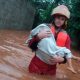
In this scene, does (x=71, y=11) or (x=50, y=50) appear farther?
(x=71, y=11)

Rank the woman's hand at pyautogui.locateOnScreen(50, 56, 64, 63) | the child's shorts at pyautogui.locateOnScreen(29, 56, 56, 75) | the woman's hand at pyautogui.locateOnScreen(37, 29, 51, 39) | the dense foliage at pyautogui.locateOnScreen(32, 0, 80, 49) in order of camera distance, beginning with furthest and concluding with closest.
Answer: the dense foliage at pyautogui.locateOnScreen(32, 0, 80, 49) → the child's shorts at pyautogui.locateOnScreen(29, 56, 56, 75) → the woman's hand at pyautogui.locateOnScreen(37, 29, 51, 39) → the woman's hand at pyautogui.locateOnScreen(50, 56, 64, 63)

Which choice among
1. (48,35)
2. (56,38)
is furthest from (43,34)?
(56,38)

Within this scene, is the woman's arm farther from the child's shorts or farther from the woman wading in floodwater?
the child's shorts

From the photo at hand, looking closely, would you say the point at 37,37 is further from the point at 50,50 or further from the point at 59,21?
the point at 59,21

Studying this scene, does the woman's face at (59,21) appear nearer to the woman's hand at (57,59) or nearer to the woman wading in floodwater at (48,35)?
the woman wading in floodwater at (48,35)

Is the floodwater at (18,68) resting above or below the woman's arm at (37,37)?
below

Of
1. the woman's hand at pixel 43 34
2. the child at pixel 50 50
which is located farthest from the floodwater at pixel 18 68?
the woman's hand at pixel 43 34

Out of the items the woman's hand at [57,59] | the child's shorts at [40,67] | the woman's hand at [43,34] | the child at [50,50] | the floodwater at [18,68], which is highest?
the woman's hand at [43,34]

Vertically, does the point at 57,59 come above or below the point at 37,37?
below

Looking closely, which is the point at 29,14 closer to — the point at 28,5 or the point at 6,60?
the point at 28,5

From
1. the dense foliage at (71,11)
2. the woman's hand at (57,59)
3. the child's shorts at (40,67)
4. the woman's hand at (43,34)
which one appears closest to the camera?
the woman's hand at (57,59)

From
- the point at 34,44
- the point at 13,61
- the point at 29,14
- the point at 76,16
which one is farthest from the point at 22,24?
the point at 34,44

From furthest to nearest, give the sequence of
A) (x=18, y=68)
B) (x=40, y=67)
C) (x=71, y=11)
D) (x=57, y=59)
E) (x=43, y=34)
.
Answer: (x=71, y=11), (x=18, y=68), (x=40, y=67), (x=43, y=34), (x=57, y=59)

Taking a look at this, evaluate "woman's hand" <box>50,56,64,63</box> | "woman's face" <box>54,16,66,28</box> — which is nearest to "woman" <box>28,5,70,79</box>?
"woman's face" <box>54,16,66,28</box>
